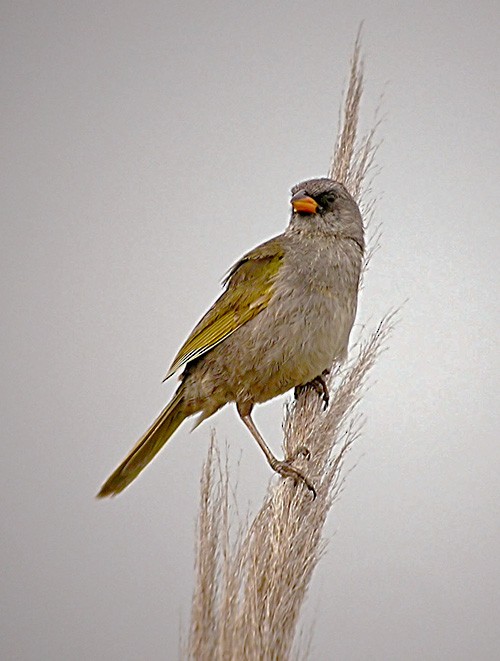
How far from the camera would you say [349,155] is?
6.71ft

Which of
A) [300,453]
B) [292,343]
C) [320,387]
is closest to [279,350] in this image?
[292,343]

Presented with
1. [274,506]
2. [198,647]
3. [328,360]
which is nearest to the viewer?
[198,647]

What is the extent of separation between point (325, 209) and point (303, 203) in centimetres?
7

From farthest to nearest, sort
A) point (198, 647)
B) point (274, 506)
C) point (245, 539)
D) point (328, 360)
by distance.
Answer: point (328, 360) < point (274, 506) < point (245, 539) < point (198, 647)

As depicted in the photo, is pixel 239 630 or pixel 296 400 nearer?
pixel 239 630

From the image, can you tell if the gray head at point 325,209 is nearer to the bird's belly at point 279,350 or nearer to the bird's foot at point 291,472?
the bird's belly at point 279,350

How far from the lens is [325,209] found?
6.57 ft

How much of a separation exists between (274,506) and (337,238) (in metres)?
0.72

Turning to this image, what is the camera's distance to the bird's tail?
6.63ft

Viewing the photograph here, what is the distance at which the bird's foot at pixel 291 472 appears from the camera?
173 centimetres

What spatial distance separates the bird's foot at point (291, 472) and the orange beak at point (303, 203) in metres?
0.63

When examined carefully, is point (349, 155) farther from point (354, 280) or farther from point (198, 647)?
point (198, 647)

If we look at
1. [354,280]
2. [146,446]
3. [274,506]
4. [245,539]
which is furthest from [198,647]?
[354,280]

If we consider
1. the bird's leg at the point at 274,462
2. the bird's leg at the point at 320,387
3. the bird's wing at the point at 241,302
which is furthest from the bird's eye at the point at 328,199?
the bird's leg at the point at 274,462
